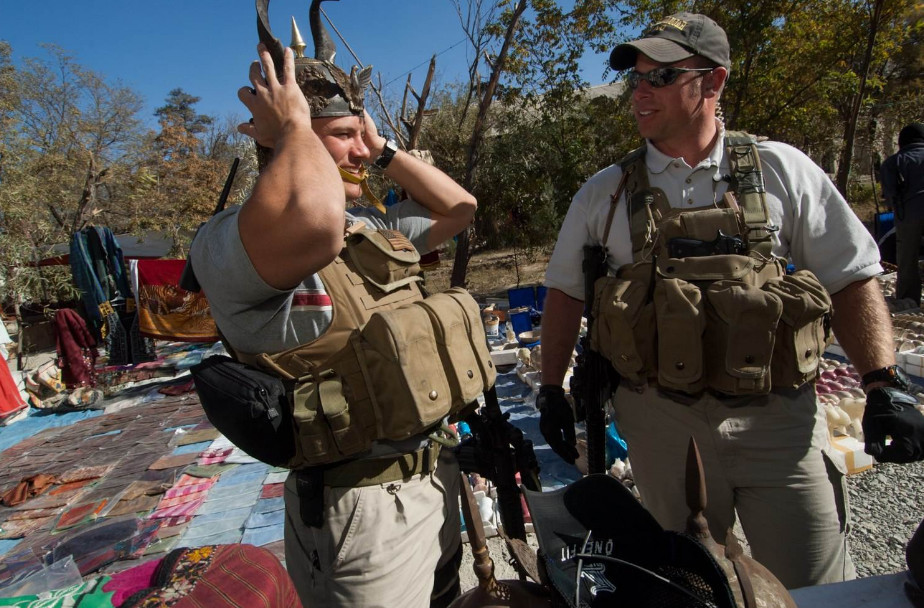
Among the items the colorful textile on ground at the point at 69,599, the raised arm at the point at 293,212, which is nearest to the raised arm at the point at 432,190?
the raised arm at the point at 293,212

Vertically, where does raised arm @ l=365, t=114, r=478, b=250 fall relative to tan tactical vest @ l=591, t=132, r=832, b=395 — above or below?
above

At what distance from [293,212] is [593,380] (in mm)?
1348

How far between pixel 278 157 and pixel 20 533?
4.17 metres

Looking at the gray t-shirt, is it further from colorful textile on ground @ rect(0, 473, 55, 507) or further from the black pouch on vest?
colorful textile on ground @ rect(0, 473, 55, 507)

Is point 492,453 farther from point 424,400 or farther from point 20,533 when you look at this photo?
point 20,533

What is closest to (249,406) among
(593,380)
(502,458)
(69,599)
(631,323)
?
(502,458)

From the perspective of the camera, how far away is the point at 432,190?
1813 mm

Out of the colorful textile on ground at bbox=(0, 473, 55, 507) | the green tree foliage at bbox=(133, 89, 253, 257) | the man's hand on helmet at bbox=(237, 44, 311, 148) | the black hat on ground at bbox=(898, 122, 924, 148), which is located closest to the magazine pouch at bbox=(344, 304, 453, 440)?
the man's hand on helmet at bbox=(237, 44, 311, 148)

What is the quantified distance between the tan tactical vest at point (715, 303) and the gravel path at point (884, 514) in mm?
1614

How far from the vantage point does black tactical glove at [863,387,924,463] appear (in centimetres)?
146

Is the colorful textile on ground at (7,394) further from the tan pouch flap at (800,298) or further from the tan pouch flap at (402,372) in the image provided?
the tan pouch flap at (800,298)

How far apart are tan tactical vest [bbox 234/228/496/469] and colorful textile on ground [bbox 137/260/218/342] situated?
277 inches

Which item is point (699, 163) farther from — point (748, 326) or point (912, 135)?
point (912, 135)

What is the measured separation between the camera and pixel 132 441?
5227mm
